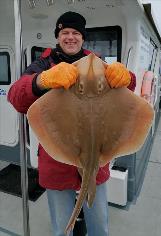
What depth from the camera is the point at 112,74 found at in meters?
1.33

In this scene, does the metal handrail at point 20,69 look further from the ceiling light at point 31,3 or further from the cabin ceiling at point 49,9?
the ceiling light at point 31,3

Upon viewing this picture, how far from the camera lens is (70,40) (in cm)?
169

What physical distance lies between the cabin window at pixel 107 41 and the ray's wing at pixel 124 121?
2241 millimetres

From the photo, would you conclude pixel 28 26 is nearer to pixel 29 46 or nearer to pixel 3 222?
pixel 29 46

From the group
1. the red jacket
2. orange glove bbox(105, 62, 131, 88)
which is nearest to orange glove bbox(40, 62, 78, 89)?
orange glove bbox(105, 62, 131, 88)

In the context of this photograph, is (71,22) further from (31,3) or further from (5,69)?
(5,69)

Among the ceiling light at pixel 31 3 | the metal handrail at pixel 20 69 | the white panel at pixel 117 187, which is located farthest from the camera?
the white panel at pixel 117 187

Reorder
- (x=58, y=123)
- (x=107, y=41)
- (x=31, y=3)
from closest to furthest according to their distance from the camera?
1. (x=58, y=123)
2. (x=31, y=3)
3. (x=107, y=41)

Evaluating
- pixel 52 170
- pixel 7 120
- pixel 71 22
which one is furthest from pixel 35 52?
pixel 52 170

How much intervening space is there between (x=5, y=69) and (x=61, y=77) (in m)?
3.28

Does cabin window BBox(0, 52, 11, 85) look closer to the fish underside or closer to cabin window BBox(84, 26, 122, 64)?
cabin window BBox(84, 26, 122, 64)

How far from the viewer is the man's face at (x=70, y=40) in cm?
168

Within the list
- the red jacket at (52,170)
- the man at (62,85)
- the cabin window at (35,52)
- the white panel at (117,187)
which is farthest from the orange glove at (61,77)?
the cabin window at (35,52)

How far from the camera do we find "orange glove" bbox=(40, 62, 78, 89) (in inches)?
50.4
